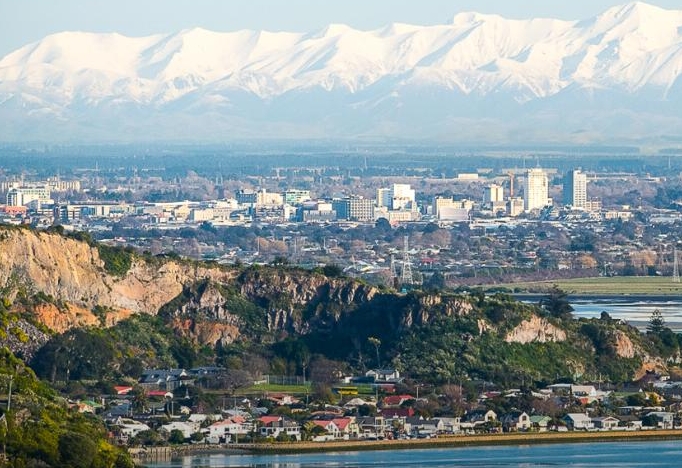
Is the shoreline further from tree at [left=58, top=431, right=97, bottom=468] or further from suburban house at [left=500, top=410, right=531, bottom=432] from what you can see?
tree at [left=58, top=431, right=97, bottom=468]

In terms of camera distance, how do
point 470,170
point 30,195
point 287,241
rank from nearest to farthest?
point 287,241 < point 30,195 < point 470,170

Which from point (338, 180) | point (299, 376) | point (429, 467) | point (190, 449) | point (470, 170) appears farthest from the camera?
point (470, 170)

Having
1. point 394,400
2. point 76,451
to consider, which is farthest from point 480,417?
point 76,451

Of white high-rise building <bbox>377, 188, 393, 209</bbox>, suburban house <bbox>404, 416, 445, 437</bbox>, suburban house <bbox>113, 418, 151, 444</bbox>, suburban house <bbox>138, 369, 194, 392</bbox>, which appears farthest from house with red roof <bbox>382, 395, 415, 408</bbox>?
white high-rise building <bbox>377, 188, 393, 209</bbox>

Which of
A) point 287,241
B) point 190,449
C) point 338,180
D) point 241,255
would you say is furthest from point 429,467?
point 338,180

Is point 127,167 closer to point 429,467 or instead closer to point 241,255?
point 241,255
